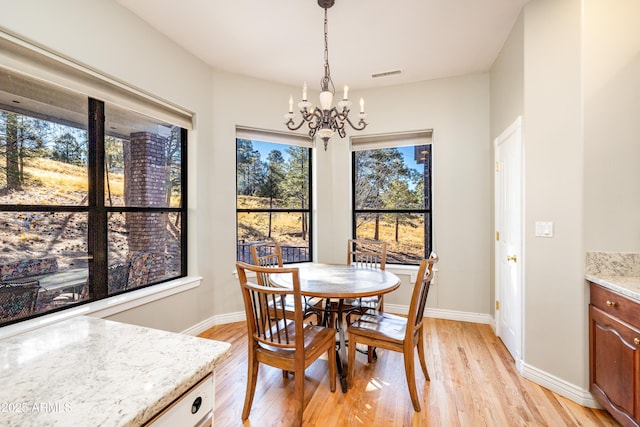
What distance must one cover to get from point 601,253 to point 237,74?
12.4ft

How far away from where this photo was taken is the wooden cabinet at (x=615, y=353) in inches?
62.6

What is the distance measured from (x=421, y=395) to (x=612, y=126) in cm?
225

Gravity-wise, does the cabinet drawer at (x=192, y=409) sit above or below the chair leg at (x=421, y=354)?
above

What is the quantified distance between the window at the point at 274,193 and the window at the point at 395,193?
71cm

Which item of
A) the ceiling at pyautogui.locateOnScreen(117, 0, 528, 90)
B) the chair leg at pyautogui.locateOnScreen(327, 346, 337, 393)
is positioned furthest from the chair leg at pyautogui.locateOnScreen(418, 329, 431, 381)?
the ceiling at pyautogui.locateOnScreen(117, 0, 528, 90)

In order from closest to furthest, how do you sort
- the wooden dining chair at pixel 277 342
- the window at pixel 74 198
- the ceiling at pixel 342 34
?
1. the wooden dining chair at pixel 277 342
2. the window at pixel 74 198
3. the ceiling at pixel 342 34

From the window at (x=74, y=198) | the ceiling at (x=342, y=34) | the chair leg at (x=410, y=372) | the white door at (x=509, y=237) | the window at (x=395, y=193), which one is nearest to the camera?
the window at (x=74, y=198)

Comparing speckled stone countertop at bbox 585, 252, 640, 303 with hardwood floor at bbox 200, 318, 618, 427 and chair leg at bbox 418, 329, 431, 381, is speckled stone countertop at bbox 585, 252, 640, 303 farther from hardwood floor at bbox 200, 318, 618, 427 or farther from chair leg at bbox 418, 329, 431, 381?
chair leg at bbox 418, 329, 431, 381

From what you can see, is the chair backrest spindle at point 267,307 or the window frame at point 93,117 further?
the window frame at point 93,117

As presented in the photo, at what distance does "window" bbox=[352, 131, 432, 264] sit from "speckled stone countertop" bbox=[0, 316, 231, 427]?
319 centimetres

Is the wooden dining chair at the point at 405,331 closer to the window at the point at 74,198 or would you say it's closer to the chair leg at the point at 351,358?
the chair leg at the point at 351,358

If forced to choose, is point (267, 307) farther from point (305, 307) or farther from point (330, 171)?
point (330, 171)

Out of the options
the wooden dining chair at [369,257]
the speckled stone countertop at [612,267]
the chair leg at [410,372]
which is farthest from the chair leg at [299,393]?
the speckled stone countertop at [612,267]

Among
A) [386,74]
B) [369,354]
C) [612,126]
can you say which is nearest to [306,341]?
[369,354]
